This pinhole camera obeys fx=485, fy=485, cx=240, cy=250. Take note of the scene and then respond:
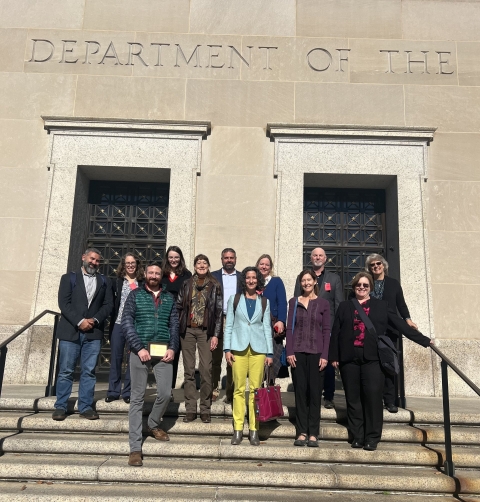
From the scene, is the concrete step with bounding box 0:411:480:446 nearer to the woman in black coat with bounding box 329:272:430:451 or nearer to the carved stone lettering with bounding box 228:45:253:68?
the woman in black coat with bounding box 329:272:430:451

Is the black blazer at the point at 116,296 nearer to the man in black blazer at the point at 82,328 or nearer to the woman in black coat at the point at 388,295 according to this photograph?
the man in black blazer at the point at 82,328

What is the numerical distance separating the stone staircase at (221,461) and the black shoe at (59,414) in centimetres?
5

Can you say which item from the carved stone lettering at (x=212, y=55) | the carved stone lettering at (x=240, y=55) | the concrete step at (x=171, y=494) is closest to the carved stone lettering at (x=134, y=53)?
the carved stone lettering at (x=212, y=55)

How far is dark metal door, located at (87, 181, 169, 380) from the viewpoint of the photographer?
28.9 feet

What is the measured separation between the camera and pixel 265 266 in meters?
5.87

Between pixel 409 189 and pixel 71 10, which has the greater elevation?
pixel 71 10

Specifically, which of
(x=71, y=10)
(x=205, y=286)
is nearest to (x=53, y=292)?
(x=205, y=286)

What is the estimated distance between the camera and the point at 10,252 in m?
8.30

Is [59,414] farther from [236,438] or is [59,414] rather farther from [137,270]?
[236,438]

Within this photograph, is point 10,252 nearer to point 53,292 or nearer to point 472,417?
point 53,292

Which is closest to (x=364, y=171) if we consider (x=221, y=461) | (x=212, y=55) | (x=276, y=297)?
(x=212, y=55)

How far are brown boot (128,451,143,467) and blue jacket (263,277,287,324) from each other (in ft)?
7.10

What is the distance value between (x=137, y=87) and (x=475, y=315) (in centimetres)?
719

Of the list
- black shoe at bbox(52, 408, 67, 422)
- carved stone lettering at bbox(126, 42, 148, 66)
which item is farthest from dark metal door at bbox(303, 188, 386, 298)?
black shoe at bbox(52, 408, 67, 422)
